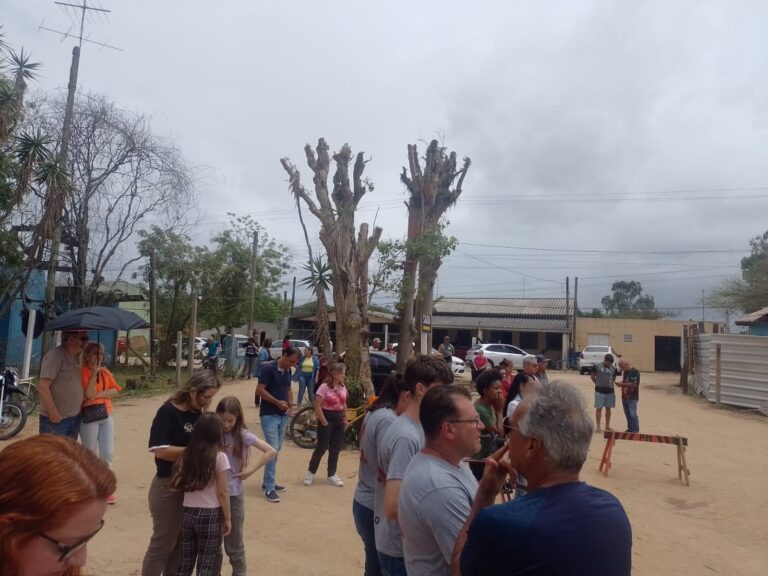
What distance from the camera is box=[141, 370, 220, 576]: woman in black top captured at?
13.1 feet

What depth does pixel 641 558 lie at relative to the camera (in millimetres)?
5953

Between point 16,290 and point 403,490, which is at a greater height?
point 16,290

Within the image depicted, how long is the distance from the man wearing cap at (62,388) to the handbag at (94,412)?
0.09 meters

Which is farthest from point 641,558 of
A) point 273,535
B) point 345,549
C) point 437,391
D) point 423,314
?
point 423,314

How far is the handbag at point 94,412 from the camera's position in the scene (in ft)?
20.9

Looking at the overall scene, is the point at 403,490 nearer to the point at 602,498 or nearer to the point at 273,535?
the point at 602,498

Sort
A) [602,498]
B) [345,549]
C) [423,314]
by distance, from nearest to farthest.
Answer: [602,498], [345,549], [423,314]

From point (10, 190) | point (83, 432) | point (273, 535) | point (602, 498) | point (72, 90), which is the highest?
point (72, 90)

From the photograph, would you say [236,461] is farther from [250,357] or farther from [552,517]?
[250,357]

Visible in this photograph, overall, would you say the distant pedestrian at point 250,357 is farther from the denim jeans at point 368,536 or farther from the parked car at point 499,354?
the denim jeans at point 368,536

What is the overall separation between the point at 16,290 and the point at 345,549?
45.7 feet

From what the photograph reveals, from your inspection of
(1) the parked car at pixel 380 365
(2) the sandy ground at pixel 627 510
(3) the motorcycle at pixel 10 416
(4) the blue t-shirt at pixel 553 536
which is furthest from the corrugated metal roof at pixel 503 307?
→ (4) the blue t-shirt at pixel 553 536

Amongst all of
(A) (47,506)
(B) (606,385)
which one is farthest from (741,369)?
(A) (47,506)

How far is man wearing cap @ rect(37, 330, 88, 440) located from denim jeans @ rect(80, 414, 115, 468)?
12cm
